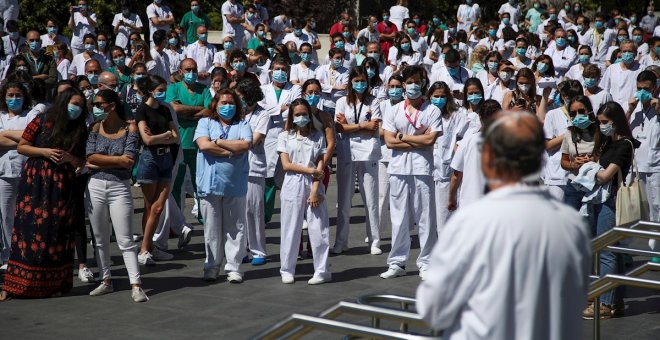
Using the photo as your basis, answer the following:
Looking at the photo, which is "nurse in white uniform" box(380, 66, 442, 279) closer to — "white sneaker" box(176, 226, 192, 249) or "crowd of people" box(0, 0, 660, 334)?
"crowd of people" box(0, 0, 660, 334)

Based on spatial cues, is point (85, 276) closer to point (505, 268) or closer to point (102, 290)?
point (102, 290)

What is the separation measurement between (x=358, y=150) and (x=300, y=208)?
5.85ft

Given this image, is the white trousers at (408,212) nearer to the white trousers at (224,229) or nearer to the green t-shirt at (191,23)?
the white trousers at (224,229)

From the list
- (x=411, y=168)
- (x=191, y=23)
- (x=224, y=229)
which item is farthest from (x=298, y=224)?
(x=191, y=23)

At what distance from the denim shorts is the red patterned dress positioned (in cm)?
110

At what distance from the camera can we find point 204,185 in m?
10.2

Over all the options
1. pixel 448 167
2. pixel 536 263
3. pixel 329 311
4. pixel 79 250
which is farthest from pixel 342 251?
pixel 536 263

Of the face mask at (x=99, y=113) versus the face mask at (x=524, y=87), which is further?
the face mask at (x=524, y=87)

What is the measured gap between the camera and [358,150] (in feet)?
39.1

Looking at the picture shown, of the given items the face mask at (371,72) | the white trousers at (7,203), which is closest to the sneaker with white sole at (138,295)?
the white trousers at (7,203)

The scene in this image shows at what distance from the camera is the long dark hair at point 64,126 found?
31.0 ft

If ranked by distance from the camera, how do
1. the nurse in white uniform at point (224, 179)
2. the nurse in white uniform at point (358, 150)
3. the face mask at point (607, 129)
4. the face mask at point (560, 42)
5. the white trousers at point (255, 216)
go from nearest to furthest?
the face mask at point (607, 129) → the nurse in white uniform at point (224, 179) → the white trousers at point (255, 216) → the nurse in white uniform at point (358, 150) → the face mask at point (560, 42)

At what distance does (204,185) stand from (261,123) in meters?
1.13

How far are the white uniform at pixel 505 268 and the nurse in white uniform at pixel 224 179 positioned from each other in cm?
643
